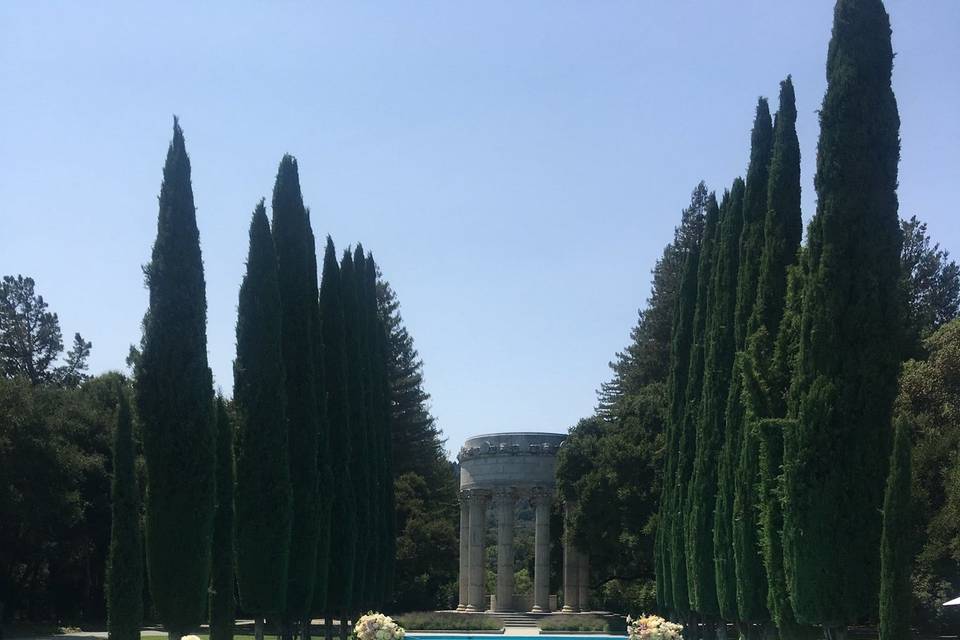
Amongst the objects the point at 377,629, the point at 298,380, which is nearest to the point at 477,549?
the point at 298,380

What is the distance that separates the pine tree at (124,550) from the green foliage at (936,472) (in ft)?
75.4

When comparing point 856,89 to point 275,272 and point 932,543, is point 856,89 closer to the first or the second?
point 275,272

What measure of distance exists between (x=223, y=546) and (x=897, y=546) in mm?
18348

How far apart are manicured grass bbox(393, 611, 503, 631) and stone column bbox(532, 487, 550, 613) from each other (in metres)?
3.25

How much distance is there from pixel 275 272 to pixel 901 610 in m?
17.3

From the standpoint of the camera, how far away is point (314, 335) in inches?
1304

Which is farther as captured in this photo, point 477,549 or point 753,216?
point 477,549

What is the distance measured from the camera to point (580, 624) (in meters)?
50.3

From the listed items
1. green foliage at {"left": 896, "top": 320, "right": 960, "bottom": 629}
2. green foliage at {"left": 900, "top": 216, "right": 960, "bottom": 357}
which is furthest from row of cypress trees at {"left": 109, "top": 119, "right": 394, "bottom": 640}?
green foliage at {"left": 900, "top": 216, "right": 960, "bottom": 357}

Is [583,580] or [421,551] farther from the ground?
[421,551]

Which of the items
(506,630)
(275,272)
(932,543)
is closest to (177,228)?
(275,272)

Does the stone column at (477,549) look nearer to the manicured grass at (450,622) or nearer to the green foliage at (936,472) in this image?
the manicured grass at (450,622)

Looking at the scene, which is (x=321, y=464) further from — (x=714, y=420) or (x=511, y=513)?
(x=511, y=513)

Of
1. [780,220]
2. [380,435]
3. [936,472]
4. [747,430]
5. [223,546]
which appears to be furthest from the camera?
[380,435]
